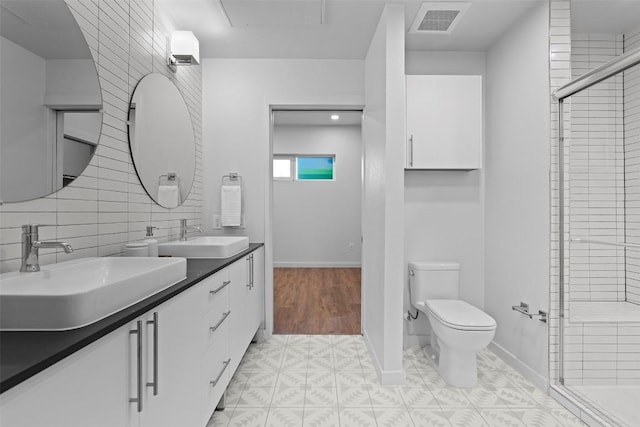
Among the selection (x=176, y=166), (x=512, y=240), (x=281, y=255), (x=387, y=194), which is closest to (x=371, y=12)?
(x=387, y=194)

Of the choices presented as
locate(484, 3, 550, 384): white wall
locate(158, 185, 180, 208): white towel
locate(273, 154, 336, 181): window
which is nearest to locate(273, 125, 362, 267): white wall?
locate(273, 154, 336, 181): window

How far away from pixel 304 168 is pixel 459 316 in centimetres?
447

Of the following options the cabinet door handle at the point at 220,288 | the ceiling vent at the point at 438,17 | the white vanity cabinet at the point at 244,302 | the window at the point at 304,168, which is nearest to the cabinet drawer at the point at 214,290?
the cabinet door handle at the point at 220,288

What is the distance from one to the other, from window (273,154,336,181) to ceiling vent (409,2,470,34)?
376cm

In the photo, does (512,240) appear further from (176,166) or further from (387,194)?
(176,166)

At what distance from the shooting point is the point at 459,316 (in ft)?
7.14

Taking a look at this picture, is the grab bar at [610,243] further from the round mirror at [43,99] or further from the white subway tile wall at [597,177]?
the round mirror at [43,99]

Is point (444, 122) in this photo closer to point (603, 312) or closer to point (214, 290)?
point (603, 312)

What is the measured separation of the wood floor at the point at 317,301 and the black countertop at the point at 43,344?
2402mm

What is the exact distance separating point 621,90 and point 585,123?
0.23 metres

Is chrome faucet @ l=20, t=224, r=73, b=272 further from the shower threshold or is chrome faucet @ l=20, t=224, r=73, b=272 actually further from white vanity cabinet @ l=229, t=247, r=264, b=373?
the shower threshold

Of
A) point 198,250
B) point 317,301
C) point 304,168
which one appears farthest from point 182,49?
point 304,168

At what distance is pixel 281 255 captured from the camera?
6.18 meters

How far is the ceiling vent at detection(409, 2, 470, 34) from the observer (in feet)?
7.09
